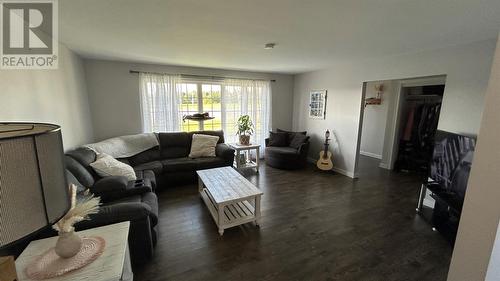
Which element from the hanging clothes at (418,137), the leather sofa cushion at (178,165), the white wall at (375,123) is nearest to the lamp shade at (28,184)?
the leather sofa cushion at (178,165)

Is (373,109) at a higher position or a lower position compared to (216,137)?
higher

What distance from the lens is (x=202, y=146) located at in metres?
4.07

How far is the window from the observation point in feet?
13.6

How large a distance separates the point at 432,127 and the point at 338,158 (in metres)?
1.88

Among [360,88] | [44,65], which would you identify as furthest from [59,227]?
[360,88]

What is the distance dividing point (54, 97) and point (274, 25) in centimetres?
274

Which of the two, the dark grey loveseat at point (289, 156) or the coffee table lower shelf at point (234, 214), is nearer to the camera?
the coffee table lower shelf at point (234, 214)

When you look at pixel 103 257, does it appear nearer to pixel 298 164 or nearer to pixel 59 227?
pixel 59 227

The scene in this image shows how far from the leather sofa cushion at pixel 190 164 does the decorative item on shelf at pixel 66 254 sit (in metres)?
2.30

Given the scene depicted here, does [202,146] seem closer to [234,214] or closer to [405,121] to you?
[234,214]

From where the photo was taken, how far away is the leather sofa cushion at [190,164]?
353cm

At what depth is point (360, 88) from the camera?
12.5 feet

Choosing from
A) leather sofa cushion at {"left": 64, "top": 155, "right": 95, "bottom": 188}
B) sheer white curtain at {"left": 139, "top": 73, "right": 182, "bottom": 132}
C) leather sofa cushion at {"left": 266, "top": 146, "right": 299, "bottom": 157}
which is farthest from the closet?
leather sofa cushion at {"left": 64, "top": 155, "right": 95, "bottom": 188}

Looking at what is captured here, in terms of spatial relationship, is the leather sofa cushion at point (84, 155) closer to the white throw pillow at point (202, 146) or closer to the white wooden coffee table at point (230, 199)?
the white wooden coffee table at point (230, 199)
